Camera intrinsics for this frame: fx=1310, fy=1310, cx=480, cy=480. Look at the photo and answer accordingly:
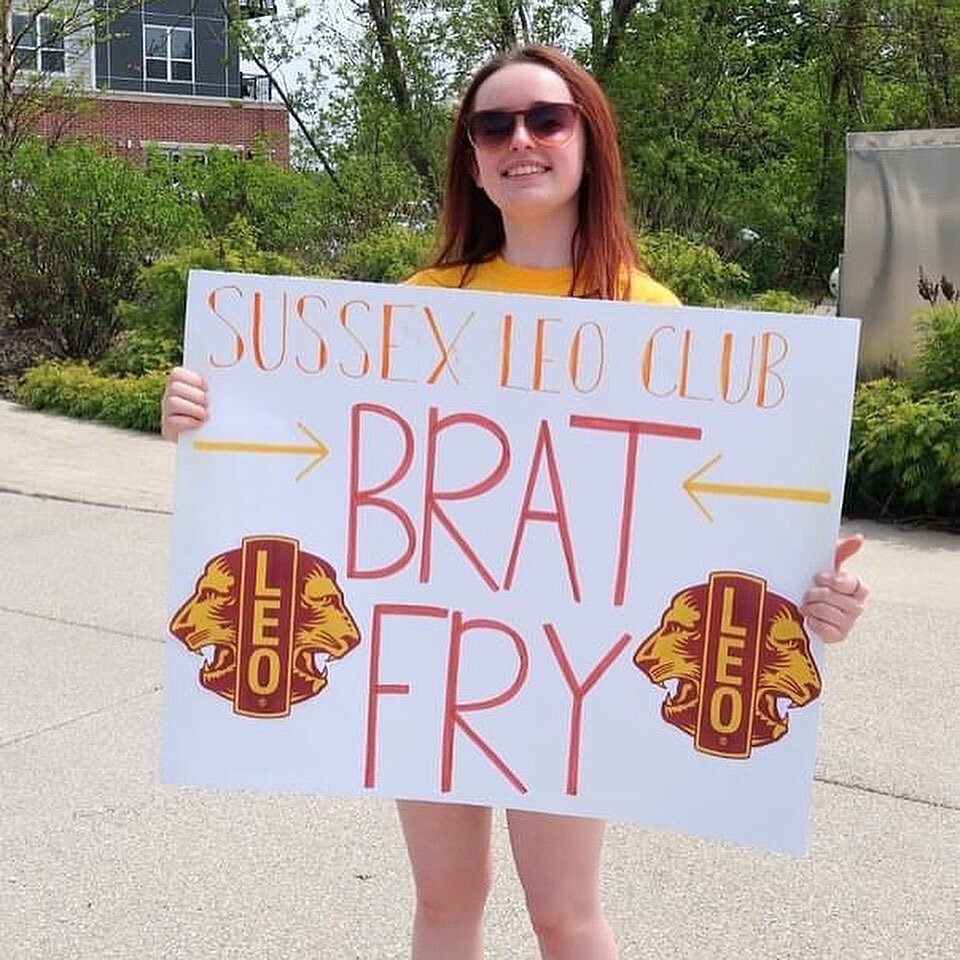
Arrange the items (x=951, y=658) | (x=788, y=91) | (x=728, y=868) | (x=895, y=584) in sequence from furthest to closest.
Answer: (x=788, y=91)
(x=895, y=584)
(x=951, y=658)
(x=728, y=868)

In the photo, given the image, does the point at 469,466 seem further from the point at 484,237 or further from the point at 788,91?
the point at 788,91

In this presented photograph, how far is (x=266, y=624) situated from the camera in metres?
2.12

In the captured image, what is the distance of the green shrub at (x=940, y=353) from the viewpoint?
7016 millimetres

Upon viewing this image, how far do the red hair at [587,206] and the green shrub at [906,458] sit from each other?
15.4 feet

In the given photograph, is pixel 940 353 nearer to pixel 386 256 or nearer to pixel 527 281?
pixel 386 256

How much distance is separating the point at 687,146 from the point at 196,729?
1220cm

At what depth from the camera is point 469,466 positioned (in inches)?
81.0

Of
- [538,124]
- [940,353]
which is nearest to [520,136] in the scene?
[538,124]

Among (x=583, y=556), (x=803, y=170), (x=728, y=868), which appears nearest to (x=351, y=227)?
(x=803, y=170)

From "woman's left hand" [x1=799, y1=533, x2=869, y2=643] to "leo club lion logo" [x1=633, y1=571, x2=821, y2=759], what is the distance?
0.14 feet

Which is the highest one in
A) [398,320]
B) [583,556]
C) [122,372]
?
[398,320]

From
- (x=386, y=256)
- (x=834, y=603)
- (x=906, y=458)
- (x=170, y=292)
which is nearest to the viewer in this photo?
(x=834, y=603)

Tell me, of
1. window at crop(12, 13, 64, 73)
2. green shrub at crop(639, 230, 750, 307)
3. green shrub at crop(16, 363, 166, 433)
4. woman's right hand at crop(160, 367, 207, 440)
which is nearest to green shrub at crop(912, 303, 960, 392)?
green shrub at crop(639, 230, 750, 307)

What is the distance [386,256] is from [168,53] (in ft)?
100
